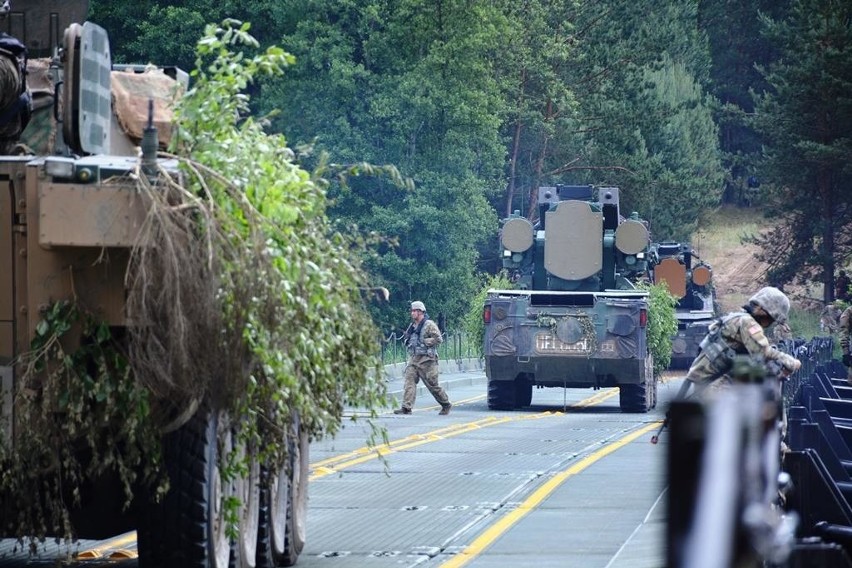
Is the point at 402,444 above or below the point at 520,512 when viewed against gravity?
below

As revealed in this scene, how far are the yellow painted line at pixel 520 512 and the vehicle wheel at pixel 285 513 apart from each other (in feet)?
3.18

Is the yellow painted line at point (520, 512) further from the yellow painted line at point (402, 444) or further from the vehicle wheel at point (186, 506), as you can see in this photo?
the vehicle wheel at point (186, 506)

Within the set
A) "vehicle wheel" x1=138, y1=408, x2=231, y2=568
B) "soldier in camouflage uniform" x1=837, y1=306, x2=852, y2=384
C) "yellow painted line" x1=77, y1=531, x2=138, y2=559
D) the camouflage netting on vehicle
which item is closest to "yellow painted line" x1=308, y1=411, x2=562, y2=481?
"yellow painted line" x1=77, y1=531, x2=138, y2=559

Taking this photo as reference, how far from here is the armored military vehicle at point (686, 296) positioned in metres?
41.2

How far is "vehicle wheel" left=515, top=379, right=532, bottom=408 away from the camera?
2869 centimetres

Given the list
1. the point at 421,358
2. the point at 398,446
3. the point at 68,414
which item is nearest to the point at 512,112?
the point at 421,358

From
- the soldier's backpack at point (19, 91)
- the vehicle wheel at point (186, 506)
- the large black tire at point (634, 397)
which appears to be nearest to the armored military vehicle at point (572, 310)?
the large black tire at point (634, 397)

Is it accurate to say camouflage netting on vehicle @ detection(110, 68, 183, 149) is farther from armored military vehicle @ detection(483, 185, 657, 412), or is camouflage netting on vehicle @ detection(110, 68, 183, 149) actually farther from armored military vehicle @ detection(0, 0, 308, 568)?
armored military vehicle @ detection(483, 185, 657, 412)

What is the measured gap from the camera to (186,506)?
8469 millimetres

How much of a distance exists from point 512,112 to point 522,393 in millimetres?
25650

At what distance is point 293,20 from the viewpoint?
43.3 meters

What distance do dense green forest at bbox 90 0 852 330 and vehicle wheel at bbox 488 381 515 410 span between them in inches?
189

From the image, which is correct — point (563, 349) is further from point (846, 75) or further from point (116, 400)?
point (846, 75)

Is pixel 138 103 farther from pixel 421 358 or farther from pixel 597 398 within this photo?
pixel 597 398
